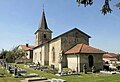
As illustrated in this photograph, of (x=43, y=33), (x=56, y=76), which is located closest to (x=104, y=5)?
(x=56, y=76)

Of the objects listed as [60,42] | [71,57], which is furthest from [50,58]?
[71,57]

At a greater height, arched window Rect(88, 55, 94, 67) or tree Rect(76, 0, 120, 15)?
tree Rect(76, 0, 120, 15)

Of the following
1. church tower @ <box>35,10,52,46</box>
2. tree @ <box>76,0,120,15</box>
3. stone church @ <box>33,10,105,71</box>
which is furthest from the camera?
church tower @ <box>35,10,52,46</box>

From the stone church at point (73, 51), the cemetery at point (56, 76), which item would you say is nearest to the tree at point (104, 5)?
the cemetery at point (56, 76)

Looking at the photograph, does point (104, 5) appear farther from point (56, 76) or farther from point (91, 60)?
point (91, 60)

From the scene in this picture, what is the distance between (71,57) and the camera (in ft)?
108

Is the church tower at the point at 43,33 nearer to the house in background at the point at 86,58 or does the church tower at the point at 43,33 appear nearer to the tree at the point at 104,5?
the house in background at the point at 86,58

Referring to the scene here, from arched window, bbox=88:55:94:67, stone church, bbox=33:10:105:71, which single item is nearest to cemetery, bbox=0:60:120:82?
arched window, bbox=88:55:94:67

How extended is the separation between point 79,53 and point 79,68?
252 cm

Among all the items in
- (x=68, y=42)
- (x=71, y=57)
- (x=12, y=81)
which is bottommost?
(x=12, y=81)

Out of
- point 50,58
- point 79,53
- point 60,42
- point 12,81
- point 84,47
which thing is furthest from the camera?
point 50,58

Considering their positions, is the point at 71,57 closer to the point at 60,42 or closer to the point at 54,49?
the point at 60,42

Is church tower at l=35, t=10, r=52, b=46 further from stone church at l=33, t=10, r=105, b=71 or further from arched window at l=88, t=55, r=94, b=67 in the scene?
arched window at l=88, t=55, r=94, b=67

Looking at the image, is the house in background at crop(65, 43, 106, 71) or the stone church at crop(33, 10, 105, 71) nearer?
the house in background at crop(65, 43, 106, 71)
